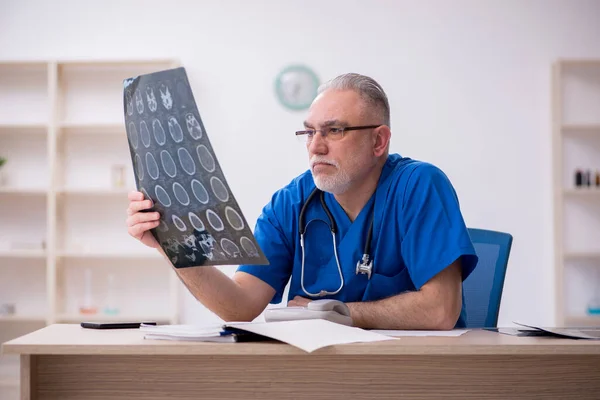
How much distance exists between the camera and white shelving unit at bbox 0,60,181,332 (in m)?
4.03

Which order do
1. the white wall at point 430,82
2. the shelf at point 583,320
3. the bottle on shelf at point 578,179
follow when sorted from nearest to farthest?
the shelf at point 583,320
the bottle on shelf at point 578,179
the white wall at point 430,82

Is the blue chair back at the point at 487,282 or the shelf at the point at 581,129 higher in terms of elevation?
the shelf at the point at 581,129

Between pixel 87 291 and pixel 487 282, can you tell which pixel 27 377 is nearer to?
pixel 487 282

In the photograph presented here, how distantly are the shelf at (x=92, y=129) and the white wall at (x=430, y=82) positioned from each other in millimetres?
486

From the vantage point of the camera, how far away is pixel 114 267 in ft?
13.3

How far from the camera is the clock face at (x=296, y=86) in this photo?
399 centimetres

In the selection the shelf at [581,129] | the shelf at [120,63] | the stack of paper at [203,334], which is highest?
the shelf at [120,63]

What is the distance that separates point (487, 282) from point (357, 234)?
40 centimetres

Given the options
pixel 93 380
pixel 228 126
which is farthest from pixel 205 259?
pixel 228 126

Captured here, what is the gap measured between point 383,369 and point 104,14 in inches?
137

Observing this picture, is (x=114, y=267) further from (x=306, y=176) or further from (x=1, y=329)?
(x=306, y=176)

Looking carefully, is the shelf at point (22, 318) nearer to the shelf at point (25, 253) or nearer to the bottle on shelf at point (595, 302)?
the shelf at point (25, 253)

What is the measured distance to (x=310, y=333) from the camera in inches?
44.8

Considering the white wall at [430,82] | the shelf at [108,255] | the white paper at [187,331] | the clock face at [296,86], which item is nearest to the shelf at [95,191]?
the shelf at [108,255]
